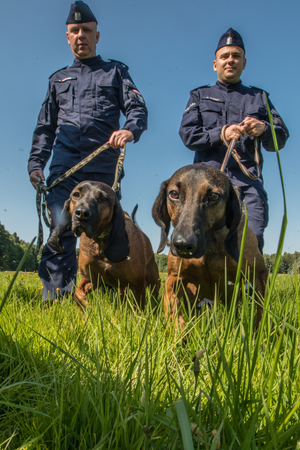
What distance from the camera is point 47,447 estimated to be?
1.09 m

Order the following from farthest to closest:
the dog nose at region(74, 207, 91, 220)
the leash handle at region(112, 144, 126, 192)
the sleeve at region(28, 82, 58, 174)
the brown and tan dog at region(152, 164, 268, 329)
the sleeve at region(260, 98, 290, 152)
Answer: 1. the sleeve at region(28, 82, 58, 174)
2. the sleeve at region(260, 98, 290, 152)
3. the leash handle at region(112, 144, 126, 192)
4. the dog nose at region(74, 207, 91, 220)
5. the brown and tan dog at region(152, 164, 268, 329)

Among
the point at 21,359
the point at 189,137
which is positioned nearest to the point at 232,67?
the point at 189,137

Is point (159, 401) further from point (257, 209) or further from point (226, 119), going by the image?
point (226, 119)

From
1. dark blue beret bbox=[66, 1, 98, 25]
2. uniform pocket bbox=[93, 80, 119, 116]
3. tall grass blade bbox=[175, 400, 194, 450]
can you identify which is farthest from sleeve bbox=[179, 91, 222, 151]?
tall grass blade bbox=[175, 400, 194, 450]

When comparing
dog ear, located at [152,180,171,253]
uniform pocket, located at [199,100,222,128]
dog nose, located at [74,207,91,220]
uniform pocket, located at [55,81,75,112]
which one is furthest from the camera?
uniform pocket, located at [55,81,75,112]

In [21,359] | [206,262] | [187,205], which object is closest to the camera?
[21,359]

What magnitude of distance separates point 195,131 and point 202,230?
206cm

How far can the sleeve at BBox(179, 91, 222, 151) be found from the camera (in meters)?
3.90

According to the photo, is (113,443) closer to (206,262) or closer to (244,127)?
(206,262)

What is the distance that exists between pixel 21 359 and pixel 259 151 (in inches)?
136

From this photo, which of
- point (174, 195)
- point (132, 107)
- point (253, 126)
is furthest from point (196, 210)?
point (132, 107)

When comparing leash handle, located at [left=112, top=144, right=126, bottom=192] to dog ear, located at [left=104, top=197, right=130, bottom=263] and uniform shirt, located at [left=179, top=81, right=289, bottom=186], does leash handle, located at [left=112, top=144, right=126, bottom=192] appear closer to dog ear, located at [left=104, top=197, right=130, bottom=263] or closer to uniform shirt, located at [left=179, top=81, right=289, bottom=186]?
dog ear, located at [left=104, top=197, right=130, bottom=263]

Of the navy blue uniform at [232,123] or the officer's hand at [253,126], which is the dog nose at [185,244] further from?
the officer's hand at [253,126]

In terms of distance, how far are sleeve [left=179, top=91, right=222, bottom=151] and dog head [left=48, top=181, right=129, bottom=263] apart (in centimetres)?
114
